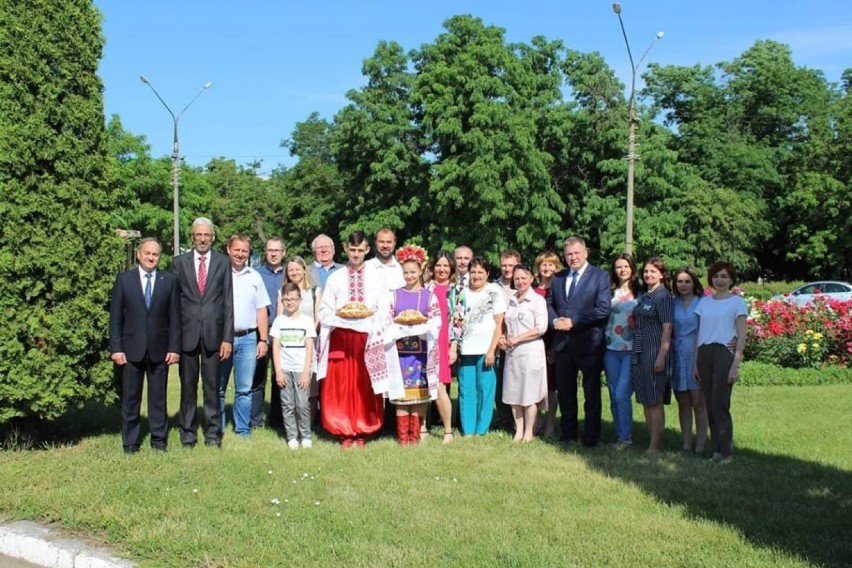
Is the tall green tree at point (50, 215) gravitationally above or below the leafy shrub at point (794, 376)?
above

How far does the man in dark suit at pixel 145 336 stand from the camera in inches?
275

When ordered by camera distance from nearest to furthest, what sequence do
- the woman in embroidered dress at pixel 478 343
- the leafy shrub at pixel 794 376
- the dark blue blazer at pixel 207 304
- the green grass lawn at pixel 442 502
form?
the green grass lawn at pixel 442 502 → the dark blue blazer at pixel 207 304 → the woman in embroidered dress at pixel 478 343 → the leafy shrub at pixel 794 376

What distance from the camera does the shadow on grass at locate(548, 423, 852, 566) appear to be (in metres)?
4.76

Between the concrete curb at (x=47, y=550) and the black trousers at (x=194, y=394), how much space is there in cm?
222

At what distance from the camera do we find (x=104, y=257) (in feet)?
23.9

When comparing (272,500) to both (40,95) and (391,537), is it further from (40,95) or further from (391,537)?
(40,95)

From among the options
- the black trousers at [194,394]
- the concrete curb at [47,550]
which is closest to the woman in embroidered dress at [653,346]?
the black trousers at [194,394]

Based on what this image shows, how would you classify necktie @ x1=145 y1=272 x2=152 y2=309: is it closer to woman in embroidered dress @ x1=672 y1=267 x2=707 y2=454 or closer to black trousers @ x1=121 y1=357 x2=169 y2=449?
black trousers @ x1=121 y1=357 x2=169 y2=449

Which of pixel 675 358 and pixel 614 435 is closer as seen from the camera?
pixel 675 358

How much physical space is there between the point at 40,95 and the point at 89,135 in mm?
523

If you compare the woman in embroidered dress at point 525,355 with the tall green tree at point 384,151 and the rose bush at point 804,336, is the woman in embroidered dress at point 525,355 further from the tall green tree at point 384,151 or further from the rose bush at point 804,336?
the tall green tree at point 384,151

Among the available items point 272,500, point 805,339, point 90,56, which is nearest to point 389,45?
point 805,339

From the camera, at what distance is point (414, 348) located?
25.3 ft

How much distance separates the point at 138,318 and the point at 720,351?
5241 millimetres
